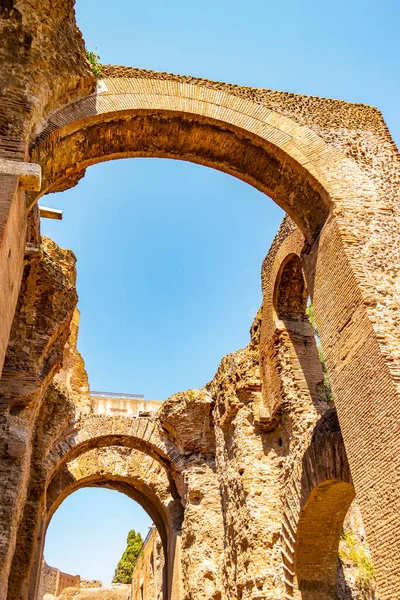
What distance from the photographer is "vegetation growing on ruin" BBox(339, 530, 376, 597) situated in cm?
679

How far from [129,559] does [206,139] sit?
27305 millimetres

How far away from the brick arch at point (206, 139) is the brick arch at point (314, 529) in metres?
2.65

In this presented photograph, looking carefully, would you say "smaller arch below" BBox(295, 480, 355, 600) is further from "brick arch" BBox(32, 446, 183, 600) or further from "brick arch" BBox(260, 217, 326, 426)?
"brick arch" BBox(32, 446, 183, 600)

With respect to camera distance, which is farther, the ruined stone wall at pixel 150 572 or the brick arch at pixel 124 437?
the ruined stone wall at pixel 150 572

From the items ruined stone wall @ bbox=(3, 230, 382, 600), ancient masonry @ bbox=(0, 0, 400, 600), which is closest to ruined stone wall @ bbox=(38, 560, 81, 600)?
ruined stone wall @ bbox=(3, 230, 382, 600)

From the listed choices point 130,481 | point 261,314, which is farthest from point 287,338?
point 130,481

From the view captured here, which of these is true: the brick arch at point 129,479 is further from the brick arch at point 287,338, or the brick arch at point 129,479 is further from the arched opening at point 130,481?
the brick arch at point 287,338

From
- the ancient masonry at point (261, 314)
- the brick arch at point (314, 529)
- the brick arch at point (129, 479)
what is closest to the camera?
the ancient masonry at point (261, 314)

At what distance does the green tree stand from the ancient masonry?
66.8 ft

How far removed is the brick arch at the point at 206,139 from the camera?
547cm

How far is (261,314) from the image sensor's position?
9.05m

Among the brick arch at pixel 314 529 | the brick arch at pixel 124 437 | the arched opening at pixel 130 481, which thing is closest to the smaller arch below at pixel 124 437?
the brick arch at pixel 124 437

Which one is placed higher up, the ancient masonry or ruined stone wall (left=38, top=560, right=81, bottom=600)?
ruined stone wall (left=38, top=560, right=81, bottom=600)

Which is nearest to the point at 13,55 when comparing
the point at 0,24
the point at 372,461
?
the point at 0,24
